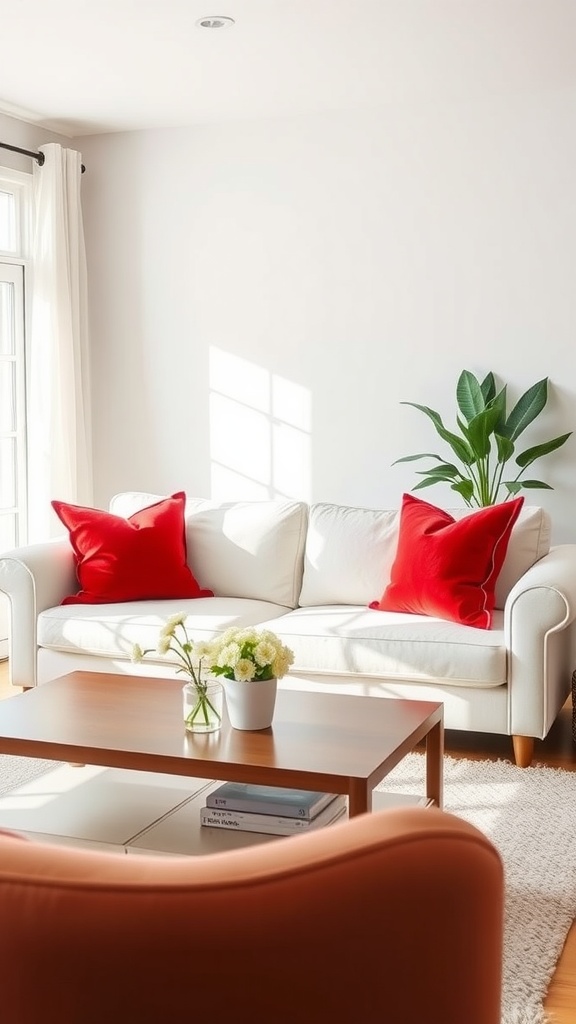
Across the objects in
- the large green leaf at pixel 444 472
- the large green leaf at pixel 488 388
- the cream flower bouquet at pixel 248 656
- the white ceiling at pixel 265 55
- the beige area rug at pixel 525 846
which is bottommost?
the beige area rug at pixel 525 846

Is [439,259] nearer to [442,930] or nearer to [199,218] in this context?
[199,218]

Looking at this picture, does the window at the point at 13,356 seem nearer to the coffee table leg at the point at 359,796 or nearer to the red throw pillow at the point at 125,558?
the red throw pillow at the point at 125,558

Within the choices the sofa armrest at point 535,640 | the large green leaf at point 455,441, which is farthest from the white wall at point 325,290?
the sofa armrest at point 535,640

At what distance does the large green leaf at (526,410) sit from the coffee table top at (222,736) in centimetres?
196

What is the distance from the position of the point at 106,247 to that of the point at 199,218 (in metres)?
0.57

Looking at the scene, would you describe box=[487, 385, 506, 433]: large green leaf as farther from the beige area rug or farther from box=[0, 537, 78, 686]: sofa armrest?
box=[0, 537, 78, 686]: sofa armrest

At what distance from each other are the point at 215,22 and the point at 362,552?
2.03 m

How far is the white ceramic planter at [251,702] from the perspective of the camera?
2.80 metres

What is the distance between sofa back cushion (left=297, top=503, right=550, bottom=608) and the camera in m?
4.15

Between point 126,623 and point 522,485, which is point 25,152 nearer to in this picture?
point 126,623

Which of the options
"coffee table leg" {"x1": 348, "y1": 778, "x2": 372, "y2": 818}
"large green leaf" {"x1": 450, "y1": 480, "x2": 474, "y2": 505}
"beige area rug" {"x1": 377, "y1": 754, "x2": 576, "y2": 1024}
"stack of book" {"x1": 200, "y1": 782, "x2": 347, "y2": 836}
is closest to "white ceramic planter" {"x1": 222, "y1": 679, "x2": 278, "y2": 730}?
"stack of book" {"x1": 200, "y1": 782, "x2": 347, "y2": 836}

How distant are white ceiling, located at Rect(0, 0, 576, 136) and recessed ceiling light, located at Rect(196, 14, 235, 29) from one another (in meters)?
0.03

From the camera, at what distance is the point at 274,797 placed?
2744 millimetres

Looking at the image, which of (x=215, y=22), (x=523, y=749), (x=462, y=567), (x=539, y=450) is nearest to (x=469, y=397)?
(x=539, y=450)
